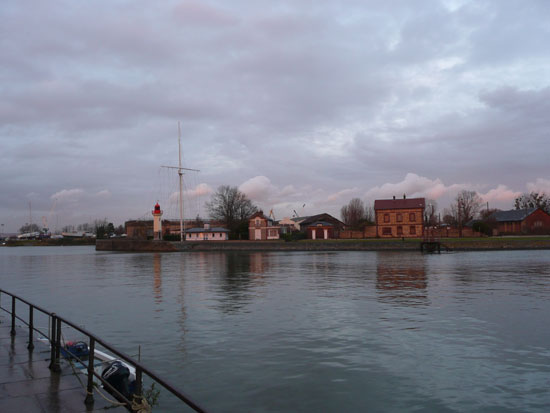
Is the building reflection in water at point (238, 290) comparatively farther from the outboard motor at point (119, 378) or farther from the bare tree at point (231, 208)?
the bare tree at point (231, 208)

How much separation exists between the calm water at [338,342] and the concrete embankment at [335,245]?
49.0 meters

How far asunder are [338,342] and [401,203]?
3415 inches

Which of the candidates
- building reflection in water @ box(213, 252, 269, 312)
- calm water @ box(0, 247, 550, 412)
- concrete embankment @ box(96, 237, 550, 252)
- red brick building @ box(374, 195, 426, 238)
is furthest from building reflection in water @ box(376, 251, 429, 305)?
red brick building @ box(374, 195, 426, 238)

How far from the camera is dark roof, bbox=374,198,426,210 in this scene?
9588 centimetres

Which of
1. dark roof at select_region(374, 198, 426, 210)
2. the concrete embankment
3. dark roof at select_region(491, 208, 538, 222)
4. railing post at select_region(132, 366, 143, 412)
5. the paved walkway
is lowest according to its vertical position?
the concrete embankment

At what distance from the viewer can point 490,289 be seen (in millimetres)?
26406

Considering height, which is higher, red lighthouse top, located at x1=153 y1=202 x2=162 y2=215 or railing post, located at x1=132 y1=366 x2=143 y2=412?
red lighthouse top, located at x1=153 y1=202 x2=162 y2=215

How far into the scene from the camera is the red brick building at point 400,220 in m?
95.4

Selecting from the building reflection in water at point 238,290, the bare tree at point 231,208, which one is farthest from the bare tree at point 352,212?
the building reflection in water at point 238,290

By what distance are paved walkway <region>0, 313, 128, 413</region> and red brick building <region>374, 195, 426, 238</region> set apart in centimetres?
9097

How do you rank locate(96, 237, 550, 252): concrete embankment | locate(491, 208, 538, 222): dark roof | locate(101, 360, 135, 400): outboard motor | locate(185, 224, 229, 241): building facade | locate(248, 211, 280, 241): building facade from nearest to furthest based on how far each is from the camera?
locate(101, 360, 135, 400): outboard motor
locate(96, 237, 550, 252): concrete embankment
locate(491, 208, 538, 222): dark roof
locate(185, 224, 229, 241): building facade
locate(248, 211, 280, 241): building facade

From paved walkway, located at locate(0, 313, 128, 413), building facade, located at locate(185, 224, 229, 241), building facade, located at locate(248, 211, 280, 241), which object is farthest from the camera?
building facade, located at locate(248, 211, 280, 241)

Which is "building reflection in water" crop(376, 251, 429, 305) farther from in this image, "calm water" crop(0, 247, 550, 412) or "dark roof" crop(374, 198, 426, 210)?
"dark roof" crop(374, 198, 426, 210)

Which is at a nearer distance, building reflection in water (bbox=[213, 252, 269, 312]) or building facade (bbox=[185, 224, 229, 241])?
building reflection in water (bbox=[213, 252, 269, 312])
